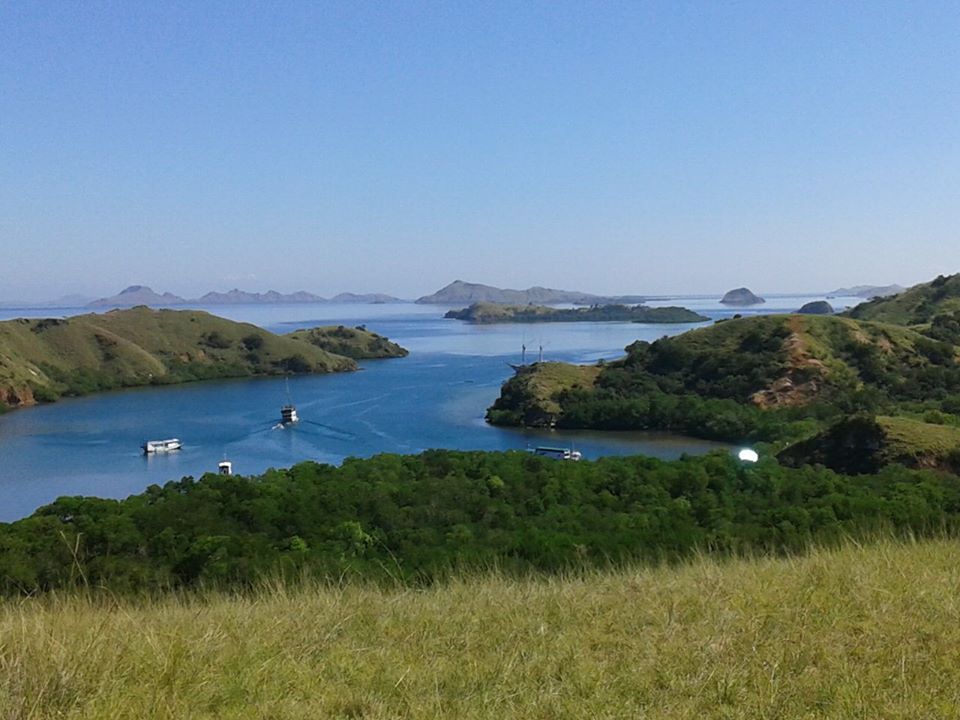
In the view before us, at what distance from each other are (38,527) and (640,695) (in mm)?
21940

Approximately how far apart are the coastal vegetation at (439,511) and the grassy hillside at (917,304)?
3421 inches

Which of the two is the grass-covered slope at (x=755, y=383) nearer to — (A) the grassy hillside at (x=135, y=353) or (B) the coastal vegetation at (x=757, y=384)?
(B) the coastal vegetation at (x=757, y=384)

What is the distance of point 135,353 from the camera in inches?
3925

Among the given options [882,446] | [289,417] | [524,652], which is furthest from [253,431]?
[524,652]

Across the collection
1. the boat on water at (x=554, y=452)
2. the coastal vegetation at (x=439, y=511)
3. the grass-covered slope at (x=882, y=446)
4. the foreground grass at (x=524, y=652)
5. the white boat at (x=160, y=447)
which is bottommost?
the boat on water at (x=554, y=452)

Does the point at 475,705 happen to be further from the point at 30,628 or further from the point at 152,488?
the point at 152,488

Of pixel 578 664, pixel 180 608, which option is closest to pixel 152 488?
pixel 180 608

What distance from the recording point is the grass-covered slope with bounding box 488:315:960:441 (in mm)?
59969

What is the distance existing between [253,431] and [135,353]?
4762 cm

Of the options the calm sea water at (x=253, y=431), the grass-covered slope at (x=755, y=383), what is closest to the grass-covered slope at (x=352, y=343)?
the calm sea water at (x=253, y=431)

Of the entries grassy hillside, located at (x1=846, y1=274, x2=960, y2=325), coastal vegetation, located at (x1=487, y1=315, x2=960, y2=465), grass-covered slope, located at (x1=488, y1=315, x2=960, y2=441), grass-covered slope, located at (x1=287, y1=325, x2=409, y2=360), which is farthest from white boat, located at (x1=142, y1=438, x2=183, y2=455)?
grassy hillside, located at (x1=846, y1=274, x2=960, y2=325)

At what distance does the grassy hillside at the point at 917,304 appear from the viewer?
10619 cm

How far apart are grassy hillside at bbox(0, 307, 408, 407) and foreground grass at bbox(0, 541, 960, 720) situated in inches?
3258

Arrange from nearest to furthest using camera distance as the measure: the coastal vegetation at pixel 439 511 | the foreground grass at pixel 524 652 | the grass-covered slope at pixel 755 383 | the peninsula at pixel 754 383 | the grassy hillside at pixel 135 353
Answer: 1. the foreground grass at pixel 524 652
2. the coastal vegetation at pixel 439 511
3. the peninsula at pixel 754 383
4. the grass-covered slope at pixel 755 383
5. the grassy hillside at pixel 135 353
